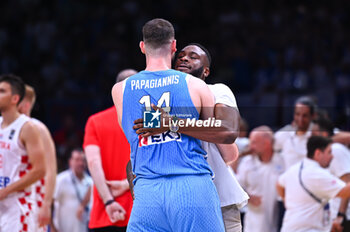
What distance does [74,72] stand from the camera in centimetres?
1473

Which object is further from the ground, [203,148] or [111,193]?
[203,148]

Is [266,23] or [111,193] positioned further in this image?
[266,23]

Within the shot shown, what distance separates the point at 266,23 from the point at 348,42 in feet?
6.94

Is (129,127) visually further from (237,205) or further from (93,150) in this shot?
(93,150)

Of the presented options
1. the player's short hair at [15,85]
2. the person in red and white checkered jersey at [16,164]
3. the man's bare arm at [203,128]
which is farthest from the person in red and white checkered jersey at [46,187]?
the man's bare arm at [203,128]

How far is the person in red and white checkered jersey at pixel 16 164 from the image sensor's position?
20.2 ft

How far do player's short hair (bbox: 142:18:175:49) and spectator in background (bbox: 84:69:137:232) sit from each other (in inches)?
78.7

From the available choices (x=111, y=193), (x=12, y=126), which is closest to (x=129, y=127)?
(x=111, y=193)

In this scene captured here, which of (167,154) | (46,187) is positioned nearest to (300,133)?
(46,187)

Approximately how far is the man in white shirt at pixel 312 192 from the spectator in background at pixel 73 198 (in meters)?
4.48

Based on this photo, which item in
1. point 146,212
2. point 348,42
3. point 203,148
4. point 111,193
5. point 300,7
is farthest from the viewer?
point 300,7

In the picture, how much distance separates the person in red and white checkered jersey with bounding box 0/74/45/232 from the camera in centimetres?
616

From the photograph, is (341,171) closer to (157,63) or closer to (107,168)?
(107,168)

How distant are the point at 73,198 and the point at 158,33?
7210 millimetres
